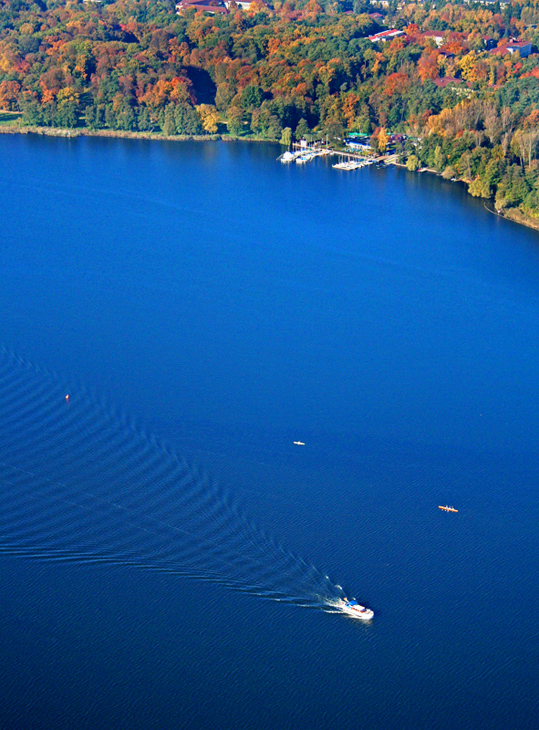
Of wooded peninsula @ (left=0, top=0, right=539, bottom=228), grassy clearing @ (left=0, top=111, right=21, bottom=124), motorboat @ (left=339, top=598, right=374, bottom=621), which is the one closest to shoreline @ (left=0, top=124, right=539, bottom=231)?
wooded peninsula @ (left=0, top=0, right=539, bottom=228)

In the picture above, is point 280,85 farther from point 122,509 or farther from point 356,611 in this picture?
point 356,611

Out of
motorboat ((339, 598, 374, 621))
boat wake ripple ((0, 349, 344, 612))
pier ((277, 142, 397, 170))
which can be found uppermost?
pier ((277, 142, 397, 170))

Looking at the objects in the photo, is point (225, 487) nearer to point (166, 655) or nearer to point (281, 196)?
point (166, 655)

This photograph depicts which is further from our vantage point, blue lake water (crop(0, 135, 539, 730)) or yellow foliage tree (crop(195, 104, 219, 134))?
yellow foliage tree (crop(195, 104, 219, 134))

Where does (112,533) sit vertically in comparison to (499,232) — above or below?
below

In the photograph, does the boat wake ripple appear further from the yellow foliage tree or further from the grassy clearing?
the grassy clearing

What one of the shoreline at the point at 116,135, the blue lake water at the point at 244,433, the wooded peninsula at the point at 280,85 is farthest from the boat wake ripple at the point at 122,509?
the shoreline at the point at 116,135

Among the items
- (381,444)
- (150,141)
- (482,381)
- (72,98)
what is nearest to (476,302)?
(482,381)

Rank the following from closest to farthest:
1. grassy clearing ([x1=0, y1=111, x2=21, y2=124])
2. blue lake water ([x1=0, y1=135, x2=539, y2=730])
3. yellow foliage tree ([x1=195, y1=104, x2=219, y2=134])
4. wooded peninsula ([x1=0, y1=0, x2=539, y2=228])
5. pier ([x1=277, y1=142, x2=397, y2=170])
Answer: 1. blue lake water ([x1=0, y1=135, x2=539, y2=730])
2. wooded peninsula ([x1=0, y1=0, x2=539, y2=228])
3. pier ([x1=277, y1=142, x2=397, y2=170])
4. yellow foliage tree ([x1=195, y1=104, x2=219, y2=134])
5. grassy clearing ([x1=0, y1=111, x2=21, y2=124])
